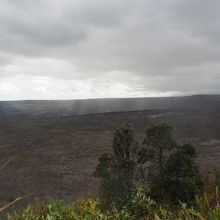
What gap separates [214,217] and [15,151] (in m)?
92.0

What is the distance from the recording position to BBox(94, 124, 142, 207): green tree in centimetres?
2766

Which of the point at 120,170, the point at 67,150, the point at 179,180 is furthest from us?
the point at 67,150

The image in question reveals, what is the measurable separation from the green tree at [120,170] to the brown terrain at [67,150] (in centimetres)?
659

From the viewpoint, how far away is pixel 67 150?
9619 cm

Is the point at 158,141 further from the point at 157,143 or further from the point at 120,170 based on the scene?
the point at 120,170

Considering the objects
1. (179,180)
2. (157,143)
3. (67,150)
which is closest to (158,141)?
(157,143)

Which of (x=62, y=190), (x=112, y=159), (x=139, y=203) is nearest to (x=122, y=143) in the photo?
(x=112, y=159)

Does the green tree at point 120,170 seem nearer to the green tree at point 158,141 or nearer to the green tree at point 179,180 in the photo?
the green tree at point 179,180

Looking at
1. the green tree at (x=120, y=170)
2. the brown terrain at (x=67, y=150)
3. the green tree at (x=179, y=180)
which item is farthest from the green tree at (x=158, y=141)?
the brown terrain at (x=67, y=150)

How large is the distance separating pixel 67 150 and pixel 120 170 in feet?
227

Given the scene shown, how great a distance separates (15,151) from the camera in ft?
310

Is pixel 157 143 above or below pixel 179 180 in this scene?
above

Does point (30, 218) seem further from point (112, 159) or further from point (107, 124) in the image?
point (107, 124)

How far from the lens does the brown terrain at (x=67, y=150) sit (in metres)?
62.0
